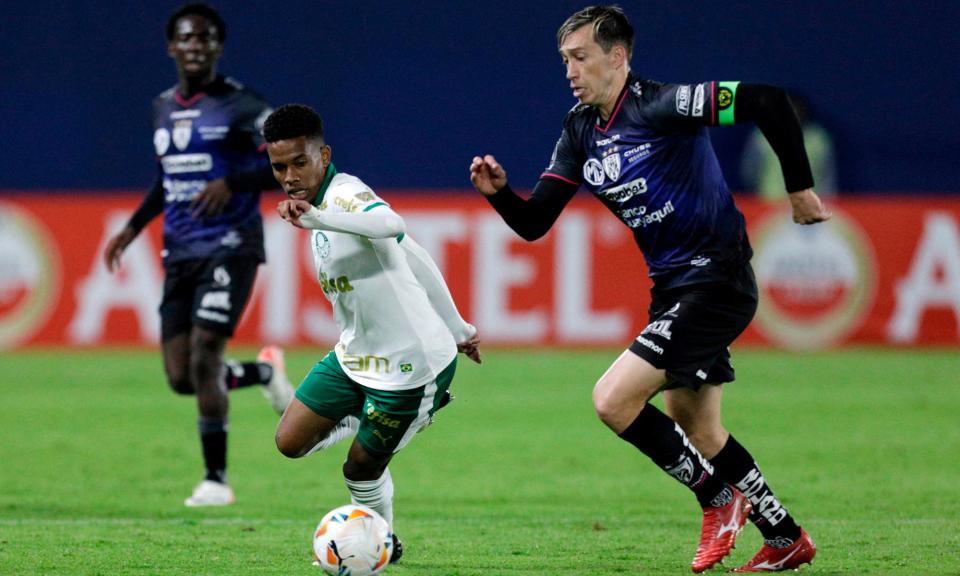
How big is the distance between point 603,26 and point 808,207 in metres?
1.24

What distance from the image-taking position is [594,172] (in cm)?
645

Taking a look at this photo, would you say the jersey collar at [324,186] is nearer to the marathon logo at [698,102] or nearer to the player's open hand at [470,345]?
the player's open hand at [470,345]

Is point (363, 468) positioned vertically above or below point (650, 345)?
below

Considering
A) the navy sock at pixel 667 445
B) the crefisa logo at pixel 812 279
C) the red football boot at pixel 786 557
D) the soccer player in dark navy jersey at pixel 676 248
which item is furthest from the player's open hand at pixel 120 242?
the crefisa logo at pixel 812 279

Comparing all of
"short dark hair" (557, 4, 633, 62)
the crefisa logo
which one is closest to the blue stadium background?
the crefisa logo

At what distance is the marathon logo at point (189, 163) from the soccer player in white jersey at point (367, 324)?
2.78m

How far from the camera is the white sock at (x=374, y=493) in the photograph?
6.40 meters

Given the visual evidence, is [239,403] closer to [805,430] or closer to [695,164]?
[805,430]

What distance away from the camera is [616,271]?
16.5m

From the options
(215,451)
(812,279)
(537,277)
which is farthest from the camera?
(537,277)

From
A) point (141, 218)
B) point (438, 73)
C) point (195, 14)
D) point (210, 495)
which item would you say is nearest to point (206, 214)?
point (141, 218)

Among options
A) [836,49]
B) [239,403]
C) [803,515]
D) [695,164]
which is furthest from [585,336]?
[695,164]

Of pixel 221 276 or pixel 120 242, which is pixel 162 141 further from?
pixel 221 276

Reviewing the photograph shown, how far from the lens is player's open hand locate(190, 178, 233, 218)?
8672 mm
